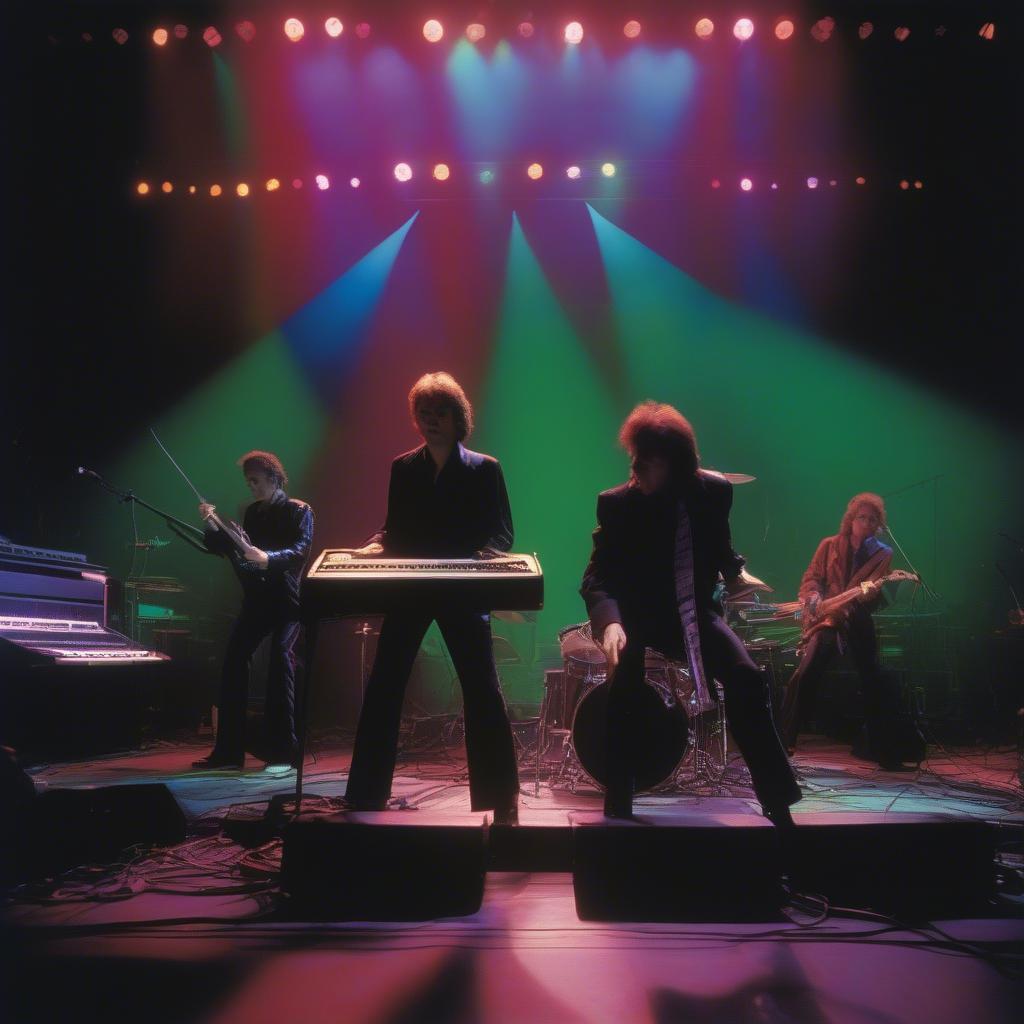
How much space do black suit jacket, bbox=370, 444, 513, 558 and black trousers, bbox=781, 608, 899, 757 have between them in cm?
375

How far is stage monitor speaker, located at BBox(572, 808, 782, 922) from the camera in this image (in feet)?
8.41

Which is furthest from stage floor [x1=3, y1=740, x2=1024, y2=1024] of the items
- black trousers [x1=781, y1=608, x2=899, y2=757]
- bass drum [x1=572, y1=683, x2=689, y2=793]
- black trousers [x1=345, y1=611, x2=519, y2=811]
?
black trousers [x1=781, y1=608, x2=899, y2=757]

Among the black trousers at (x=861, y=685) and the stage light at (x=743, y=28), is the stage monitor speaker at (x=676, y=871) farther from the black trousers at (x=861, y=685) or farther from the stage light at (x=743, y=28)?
the stage light at (x=743, y=28)

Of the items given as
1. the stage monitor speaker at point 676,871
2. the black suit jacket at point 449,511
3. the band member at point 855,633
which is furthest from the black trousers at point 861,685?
the black suit jacket at point 449,511

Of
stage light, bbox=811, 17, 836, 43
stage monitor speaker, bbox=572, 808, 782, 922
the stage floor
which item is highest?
stage light, bbox=811, 17, 836, 43

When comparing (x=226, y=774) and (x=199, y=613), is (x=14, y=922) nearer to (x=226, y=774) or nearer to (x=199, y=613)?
(x=226, y=774)

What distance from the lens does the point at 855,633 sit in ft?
19.4

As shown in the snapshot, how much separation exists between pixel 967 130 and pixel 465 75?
4.41 metres

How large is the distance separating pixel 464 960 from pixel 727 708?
4.24ft

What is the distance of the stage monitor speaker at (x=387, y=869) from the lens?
2604 millimetres

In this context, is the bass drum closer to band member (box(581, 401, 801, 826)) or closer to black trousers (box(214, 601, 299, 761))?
band member (box(581, 401, 801, 826))

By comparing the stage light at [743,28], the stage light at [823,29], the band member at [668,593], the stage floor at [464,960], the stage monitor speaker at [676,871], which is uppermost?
the stage light at [743,28]

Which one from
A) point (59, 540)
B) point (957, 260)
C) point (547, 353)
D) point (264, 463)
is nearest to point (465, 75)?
point (547, 353)

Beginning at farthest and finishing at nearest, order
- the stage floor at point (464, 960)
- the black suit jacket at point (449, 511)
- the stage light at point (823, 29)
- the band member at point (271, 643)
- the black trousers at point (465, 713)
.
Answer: the stage light at point (823, 29) < the band member at point (271, 643) < the black suit jacket at point (449, 511) < the black trousers at point (465, 713) < the stage floor at point (464, 960)
